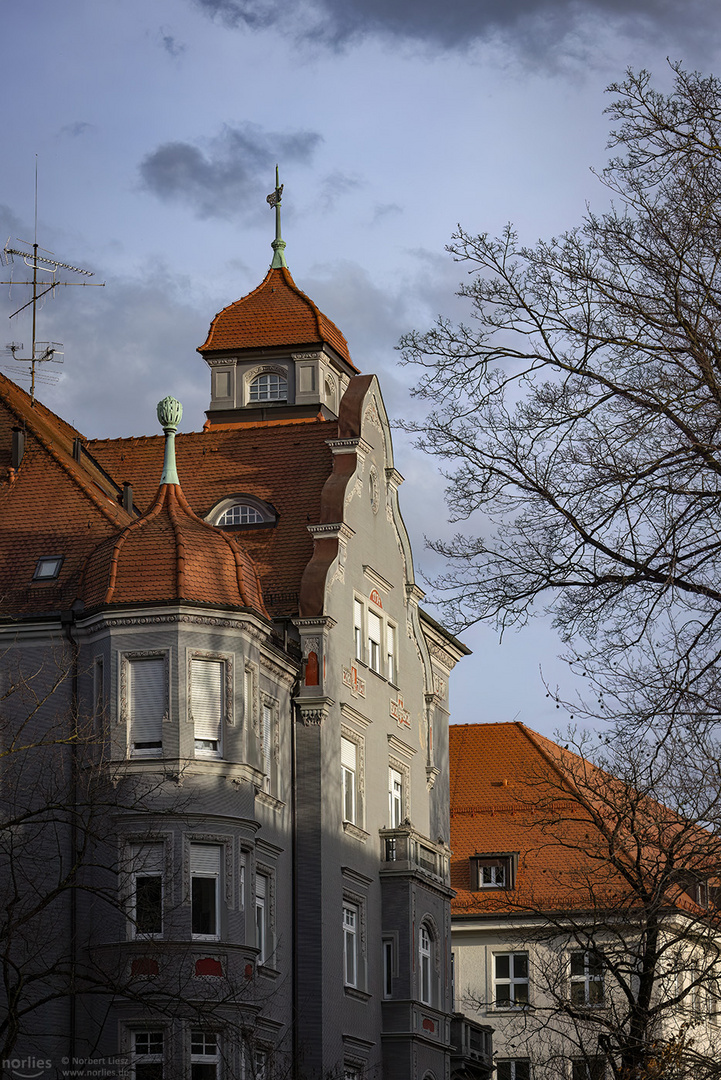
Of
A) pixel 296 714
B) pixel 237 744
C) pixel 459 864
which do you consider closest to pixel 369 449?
pixel 296 714

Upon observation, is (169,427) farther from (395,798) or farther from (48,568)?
(395,798)

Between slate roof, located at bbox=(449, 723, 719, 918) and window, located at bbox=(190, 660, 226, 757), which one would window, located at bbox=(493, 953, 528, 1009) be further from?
window, located at bbox=(190, 660, 226, 757)

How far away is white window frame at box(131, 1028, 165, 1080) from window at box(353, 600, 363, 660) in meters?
12.1

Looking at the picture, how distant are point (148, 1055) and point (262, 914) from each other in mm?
4881

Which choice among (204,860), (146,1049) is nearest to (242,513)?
(204,860)

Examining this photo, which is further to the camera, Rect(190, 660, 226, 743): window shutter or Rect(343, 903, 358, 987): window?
Rect(343, 903, 358, 987): window

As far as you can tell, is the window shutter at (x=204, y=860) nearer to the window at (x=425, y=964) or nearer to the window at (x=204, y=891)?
the window at (x=204, y=891)

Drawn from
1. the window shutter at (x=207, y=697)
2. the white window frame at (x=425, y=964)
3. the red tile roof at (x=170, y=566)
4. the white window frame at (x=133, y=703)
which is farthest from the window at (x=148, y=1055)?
the white window frame at (x=425, y=964)

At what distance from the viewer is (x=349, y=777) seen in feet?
139

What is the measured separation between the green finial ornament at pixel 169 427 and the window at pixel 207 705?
5.06 m

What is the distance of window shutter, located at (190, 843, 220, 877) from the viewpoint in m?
34.9

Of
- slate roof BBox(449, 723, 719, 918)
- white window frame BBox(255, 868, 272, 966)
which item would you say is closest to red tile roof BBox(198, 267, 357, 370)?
slate roof BBox(449, 723, 719, 918)

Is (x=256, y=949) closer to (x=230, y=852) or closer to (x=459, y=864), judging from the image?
(x=230, y=852)

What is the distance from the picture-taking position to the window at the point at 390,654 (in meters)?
45.7
